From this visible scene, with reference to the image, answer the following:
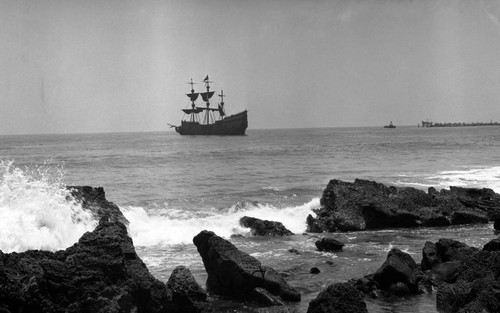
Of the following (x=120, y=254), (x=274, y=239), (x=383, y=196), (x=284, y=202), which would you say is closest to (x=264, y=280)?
(x=120, y=254)

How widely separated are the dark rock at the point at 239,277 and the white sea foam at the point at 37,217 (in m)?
7.34

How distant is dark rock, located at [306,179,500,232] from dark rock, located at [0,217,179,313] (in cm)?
1211

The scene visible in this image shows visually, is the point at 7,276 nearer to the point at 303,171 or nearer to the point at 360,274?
the point at 360,274

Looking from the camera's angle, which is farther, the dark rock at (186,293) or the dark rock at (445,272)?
the dark rock at (445,272)

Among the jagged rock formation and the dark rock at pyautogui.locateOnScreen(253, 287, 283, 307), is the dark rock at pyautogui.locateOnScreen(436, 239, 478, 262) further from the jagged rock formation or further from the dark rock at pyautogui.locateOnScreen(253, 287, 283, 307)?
the jagged rock formation

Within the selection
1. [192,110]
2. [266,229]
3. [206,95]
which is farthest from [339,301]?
[192,110]

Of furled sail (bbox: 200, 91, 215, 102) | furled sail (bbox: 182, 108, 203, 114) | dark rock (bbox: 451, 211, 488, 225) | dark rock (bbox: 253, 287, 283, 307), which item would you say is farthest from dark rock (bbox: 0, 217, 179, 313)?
furled sail (bbox: 182, 108, 203, 114)

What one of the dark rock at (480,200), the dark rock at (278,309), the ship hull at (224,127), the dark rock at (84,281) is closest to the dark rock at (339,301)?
the dark rock at (278,309)

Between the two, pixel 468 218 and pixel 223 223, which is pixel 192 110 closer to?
pixel 223 223

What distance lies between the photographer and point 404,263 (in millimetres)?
12781

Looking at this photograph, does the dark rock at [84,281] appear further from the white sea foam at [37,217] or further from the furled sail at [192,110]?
the furled sail at [192,110]

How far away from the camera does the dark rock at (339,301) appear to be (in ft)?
31.3

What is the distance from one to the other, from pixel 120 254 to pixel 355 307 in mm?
5007

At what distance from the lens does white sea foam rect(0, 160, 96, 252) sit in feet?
54.0
